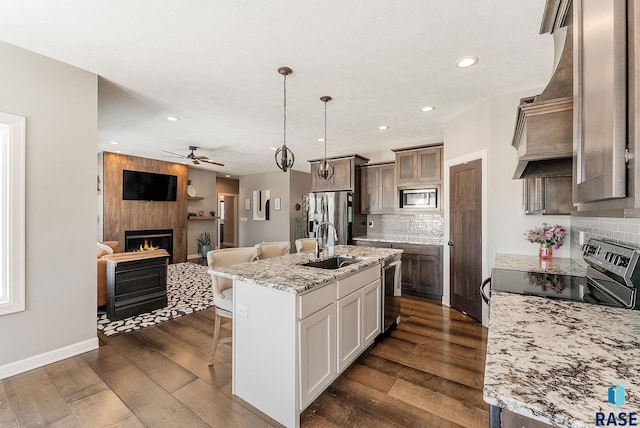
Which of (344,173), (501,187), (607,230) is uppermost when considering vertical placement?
(344,173)

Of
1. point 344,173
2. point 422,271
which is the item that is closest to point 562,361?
point 422,271

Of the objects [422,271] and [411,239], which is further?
[411,239]

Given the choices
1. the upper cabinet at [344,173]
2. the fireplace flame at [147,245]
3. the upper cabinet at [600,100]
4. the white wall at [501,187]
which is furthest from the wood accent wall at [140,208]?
the upper cabinet at [600,100]

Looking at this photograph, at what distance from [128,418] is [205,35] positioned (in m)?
2.78

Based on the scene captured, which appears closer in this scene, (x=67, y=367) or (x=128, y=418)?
(x=128, y=418)

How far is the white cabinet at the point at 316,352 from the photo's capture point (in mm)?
1739

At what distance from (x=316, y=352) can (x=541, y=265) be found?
→ 6.76 feet

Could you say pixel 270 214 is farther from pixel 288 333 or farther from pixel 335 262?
pixel 288 333

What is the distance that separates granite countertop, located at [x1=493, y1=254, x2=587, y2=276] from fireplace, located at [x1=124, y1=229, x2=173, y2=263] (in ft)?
22.1

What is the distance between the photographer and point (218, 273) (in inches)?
82.7

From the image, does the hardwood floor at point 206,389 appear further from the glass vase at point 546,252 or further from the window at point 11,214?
the glass vase at point 546,252

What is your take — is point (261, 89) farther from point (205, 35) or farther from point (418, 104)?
point (418, 104)

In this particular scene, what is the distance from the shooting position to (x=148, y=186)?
6.80m

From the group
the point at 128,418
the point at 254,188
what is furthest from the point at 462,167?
the point at 254,188
